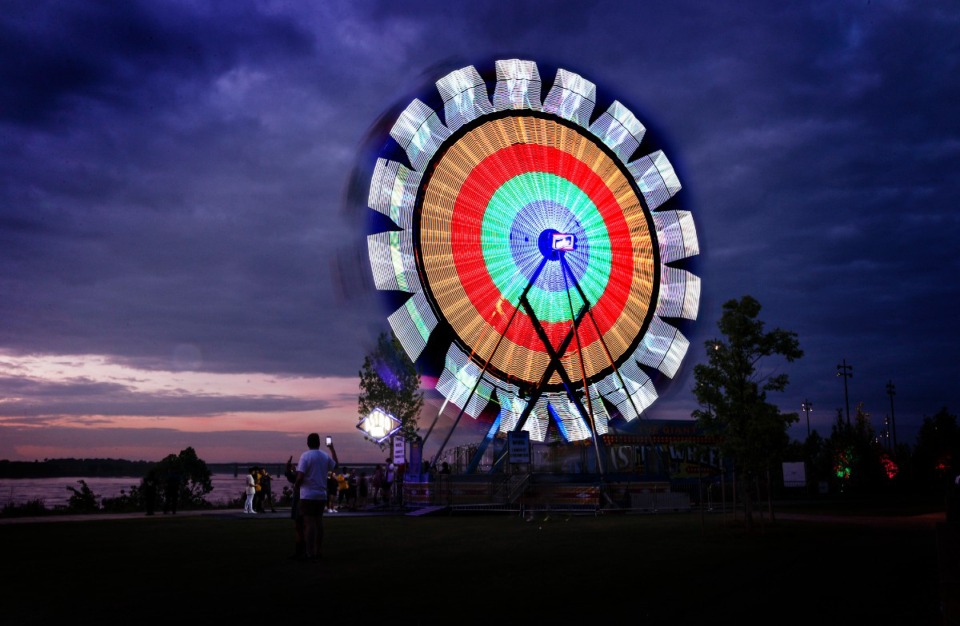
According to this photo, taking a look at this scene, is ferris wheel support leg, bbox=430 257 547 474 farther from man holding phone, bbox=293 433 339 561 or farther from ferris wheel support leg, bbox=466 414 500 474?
man holding phone, bbox=293 433 339 561

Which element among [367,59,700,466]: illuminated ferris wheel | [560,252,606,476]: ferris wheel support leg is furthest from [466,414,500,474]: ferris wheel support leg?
[560,252,606,476]: ferris wheel support leg

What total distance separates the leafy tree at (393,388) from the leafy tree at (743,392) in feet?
135

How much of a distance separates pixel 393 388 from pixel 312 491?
51.2m

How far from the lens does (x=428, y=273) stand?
110 ft

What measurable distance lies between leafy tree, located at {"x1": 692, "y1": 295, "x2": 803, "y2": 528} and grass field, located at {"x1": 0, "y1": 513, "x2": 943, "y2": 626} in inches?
138

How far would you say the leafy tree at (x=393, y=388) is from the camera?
2564 inches

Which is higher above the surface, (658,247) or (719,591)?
(658,247)

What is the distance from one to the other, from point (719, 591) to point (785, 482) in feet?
151

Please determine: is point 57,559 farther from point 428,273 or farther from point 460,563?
point 428,273

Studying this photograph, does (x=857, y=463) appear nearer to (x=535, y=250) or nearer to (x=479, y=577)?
(x=535, y=250)

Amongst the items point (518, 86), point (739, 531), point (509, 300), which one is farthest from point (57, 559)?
point (518, 86)

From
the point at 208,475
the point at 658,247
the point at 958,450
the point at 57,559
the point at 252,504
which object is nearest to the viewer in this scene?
the point at 57,559

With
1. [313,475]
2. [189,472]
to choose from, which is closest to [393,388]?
[189,472]

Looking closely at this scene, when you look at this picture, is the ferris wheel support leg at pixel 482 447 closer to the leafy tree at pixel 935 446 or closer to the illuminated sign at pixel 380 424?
the illuminated sign at pixel 380 424
